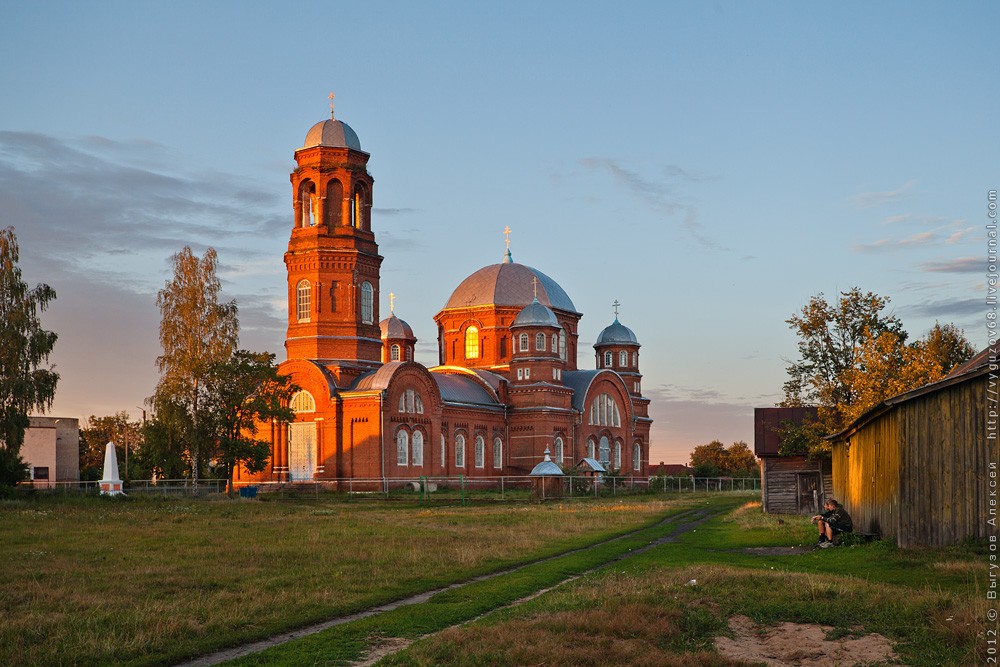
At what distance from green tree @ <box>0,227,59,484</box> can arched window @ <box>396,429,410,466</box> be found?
2175cm

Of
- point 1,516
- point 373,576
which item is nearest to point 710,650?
point 373,576

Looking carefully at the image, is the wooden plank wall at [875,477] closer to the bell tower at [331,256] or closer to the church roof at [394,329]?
the bell tower at [331,256]

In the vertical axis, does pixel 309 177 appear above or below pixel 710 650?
above

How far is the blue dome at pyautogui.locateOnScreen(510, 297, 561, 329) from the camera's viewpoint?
69.8 metres

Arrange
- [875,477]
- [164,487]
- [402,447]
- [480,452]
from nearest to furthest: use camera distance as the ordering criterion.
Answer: [875,477] → [164,487] → [402,447] → [480,452]

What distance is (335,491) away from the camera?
5703 cm

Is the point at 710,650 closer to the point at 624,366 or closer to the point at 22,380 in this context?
the point at 22,380

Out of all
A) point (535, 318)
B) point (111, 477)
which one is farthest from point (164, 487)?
point (535, 318)

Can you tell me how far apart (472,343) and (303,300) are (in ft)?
64.5

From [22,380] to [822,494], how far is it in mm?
28983

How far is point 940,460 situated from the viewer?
1839 centimetres

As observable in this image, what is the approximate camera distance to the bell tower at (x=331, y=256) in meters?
58.4

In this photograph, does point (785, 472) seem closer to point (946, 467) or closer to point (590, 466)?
point (946, 467)

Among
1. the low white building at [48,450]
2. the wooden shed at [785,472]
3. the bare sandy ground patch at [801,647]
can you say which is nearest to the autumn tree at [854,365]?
the wooden shed at [785,472]
